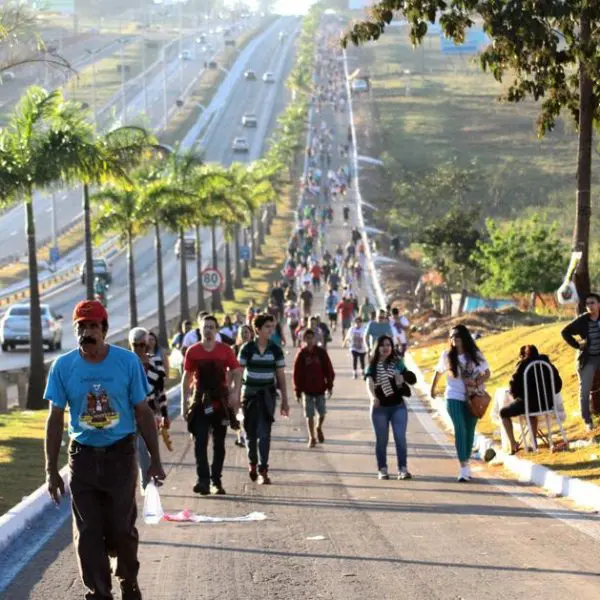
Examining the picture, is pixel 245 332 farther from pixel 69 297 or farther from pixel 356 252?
pixel 356 252

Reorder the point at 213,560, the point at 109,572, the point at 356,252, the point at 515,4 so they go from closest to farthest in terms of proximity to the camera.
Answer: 1. the point at 109,572
2. the point at 213,560
3. the point at 515,4
4. the point at 356,252

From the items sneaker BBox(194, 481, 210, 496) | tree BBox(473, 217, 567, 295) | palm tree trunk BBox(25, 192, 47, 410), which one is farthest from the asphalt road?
tree BBox(473, 217, 567, 295)

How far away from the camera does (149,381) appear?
→ 1595cm

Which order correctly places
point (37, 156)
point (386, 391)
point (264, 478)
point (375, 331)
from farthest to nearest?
point (37, 156) < point (375, 331) < point (386, 391) < point (264, 478)

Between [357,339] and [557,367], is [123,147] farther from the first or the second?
[557,367]

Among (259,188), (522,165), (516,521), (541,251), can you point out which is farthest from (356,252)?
(516,521)

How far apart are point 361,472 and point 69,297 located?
56315mm

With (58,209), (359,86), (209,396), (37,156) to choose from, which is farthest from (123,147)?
(359,86)

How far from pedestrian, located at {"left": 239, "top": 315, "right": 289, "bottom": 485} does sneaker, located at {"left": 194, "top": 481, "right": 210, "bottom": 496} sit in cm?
109

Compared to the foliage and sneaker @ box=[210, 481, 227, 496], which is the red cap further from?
the foliage

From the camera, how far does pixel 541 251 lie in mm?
50469

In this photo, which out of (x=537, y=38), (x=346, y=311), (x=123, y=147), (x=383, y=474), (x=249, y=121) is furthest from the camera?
(x=249, y=121)

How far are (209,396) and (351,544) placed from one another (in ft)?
13.5

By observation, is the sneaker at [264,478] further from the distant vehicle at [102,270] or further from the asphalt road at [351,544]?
the distant vehicle at [102,270]
